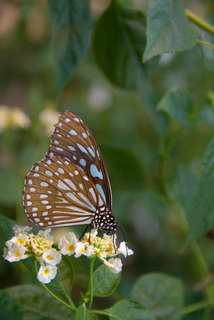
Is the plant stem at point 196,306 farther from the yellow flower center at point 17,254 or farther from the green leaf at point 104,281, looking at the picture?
the yellow flower center at point 17,254

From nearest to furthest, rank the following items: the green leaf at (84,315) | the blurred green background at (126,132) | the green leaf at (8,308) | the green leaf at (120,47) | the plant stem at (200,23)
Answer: the green leaf at (84,315) → the green leaf at (8,308) → the plant stem at (200,23) → the green leaf at (120,47) → the blurred green background at (126,132)

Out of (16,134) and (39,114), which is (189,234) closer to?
(39,114)

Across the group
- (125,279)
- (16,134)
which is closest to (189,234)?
(125,279)

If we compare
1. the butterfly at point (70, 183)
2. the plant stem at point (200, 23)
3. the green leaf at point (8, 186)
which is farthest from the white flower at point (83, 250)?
the green leaf at point (8, 186)

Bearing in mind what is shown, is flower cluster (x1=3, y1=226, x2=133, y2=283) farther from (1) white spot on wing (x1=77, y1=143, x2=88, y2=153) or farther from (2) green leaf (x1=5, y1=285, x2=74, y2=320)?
(1) white spot on wing (x1=77, y1=143, x2=88, y2=153)

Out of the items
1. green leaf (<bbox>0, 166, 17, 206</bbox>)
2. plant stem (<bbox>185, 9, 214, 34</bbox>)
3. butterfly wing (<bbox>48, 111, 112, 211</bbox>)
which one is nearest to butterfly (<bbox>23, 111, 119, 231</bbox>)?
butterfly wing (<bbox>48, 111, 112, 211</bbox>)
